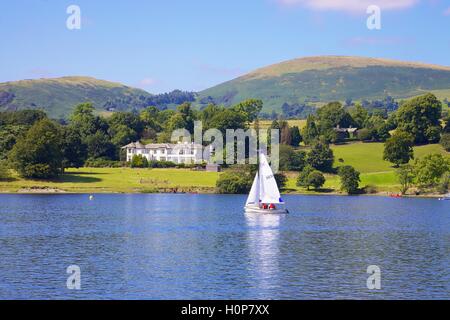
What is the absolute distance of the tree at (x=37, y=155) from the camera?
15050cm

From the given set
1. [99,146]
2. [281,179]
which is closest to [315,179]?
[281,179]

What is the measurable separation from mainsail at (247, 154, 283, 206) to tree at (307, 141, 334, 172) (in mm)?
71632

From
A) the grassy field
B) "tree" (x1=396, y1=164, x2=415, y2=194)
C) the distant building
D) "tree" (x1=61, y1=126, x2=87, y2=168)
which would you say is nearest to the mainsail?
the grassy field

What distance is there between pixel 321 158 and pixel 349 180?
1984cm

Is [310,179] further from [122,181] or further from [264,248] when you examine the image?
[264,248]

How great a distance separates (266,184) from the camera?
100312 mm

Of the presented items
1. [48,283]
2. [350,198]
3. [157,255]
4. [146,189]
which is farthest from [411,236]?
[146,189]

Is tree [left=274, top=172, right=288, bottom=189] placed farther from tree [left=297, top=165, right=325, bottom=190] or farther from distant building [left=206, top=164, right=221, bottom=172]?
distant building [left=206, top=164, right=221, bottom=172]

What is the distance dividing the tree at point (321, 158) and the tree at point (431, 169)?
22.9 meters

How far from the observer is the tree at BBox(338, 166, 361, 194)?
156075mm

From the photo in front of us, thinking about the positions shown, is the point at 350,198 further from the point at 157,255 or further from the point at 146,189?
the point at 157,255

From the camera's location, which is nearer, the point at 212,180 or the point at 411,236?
the point at 411,236

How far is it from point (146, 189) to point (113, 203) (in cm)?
3233
